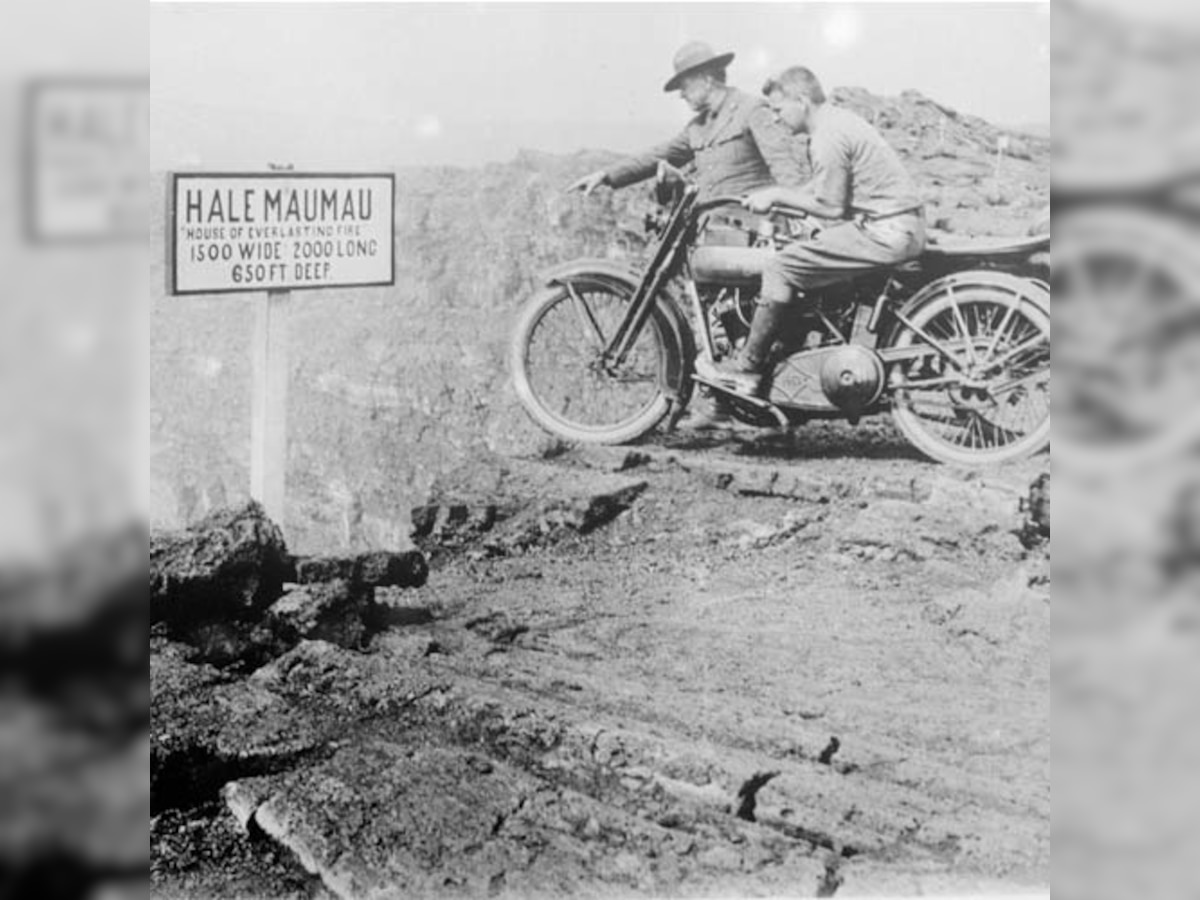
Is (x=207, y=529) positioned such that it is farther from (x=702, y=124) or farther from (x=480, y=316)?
(x=702, y=124)

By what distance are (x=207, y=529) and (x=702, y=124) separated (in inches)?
39.6

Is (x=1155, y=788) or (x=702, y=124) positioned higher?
(x=702, y=124)

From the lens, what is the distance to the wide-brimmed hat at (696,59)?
111 inches

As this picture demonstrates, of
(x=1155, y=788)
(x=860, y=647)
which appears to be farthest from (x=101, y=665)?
(x=1155, y=788)

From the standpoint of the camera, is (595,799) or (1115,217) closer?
(1115,217)

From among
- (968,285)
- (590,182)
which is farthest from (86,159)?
(968,285)

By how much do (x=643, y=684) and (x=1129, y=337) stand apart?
0.92 metres

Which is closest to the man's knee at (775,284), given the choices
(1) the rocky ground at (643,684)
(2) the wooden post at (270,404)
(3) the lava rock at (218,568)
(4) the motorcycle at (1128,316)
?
(1) the rocky ground at (643,684)

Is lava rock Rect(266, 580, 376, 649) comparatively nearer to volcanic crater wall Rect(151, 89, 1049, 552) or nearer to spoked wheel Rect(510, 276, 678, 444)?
volcanic crater wall Rect(151, 89, 1049, 552)

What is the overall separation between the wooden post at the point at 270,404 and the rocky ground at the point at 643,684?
0.19ft

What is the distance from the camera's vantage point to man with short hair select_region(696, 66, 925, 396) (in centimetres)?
285

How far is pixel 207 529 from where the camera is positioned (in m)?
2.84

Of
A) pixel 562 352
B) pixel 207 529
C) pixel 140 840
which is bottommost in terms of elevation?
pixel 140 840

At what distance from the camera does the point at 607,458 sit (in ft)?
9.57
